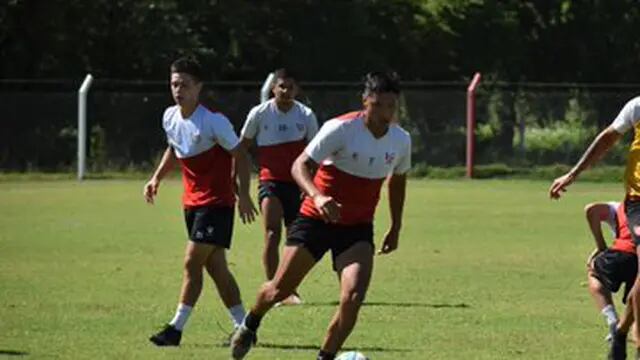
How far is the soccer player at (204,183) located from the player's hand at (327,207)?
196 centimetres

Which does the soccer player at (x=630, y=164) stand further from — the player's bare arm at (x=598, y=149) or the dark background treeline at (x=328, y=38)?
the dark background treeline at (x=328, y=38)

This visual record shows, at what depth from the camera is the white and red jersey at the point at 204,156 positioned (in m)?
11.1

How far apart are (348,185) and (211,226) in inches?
73.2

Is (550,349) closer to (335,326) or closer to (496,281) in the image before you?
(335,326)

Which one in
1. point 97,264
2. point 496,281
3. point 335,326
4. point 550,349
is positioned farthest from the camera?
point 97,264

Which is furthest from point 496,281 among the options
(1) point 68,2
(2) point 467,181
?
(1) point 68,2

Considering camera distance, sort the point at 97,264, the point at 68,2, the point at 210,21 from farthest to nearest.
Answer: the point at 210,21 → the point at 68,2 → the point at 97,264

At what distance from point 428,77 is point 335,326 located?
3995cm

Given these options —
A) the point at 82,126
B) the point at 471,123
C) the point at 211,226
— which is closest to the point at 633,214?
the point at 211,226

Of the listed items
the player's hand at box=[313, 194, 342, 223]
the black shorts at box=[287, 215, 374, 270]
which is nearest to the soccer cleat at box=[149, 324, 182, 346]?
the black shorts at box=[287, 215, 374, 270]

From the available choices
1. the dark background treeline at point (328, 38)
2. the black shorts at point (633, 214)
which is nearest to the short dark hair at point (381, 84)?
the black shorts at point (633, 214)

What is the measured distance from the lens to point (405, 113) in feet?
129

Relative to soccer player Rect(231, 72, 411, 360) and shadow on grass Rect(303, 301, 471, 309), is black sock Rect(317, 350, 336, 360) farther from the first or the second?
shadow on grass Rect(303, 301, 471, 309)

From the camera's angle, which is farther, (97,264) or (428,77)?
(428,77)
